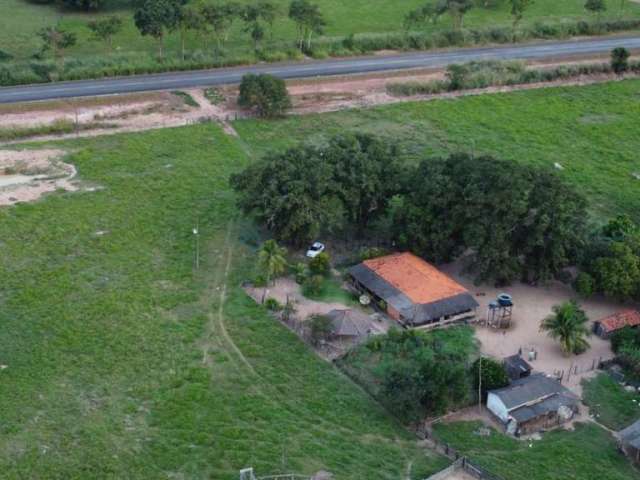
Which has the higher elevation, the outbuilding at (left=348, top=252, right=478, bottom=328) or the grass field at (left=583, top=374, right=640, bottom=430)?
the outbuilding at (left=348, top=252, right=478, bottom=328)

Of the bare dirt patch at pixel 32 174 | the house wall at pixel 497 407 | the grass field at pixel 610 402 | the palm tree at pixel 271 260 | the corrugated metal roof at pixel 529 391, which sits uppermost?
the bare dirt patch at pixel 32 174

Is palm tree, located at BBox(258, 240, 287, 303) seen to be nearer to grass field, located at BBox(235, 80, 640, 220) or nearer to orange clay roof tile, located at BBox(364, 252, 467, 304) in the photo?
orange clay roof tile, located at BBox(364, 252, 467, 304)

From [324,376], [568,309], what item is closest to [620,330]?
[568,309]

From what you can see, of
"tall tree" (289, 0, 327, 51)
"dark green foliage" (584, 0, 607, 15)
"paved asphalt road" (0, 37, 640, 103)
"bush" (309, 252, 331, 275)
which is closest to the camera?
"bush" (309, 252, 331, 275)

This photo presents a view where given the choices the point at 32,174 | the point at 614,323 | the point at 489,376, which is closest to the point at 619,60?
the point at 614,323

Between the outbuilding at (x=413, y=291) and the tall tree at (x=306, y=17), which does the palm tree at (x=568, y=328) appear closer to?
the outbuilding at (x=413, y=291)

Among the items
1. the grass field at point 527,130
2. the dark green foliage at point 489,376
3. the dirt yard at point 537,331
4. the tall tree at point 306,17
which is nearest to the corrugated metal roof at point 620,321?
the dirt yard at point 537,331


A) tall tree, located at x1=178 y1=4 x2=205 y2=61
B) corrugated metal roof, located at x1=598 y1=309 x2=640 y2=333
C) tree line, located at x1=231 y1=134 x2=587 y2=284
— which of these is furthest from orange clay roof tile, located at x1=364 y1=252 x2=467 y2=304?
tall tree, located at x1=178 y1=4 x2=205 y2=61
